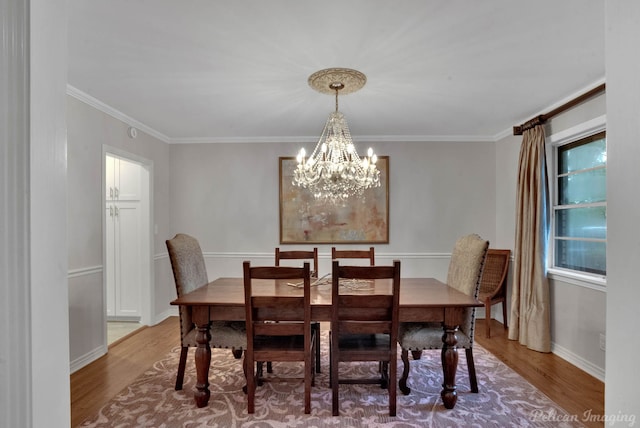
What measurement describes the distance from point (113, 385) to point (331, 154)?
2428mm

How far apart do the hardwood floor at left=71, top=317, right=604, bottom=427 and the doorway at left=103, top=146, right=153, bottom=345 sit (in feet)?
1.68

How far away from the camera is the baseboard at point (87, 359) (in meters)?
2.86

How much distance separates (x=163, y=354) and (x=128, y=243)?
160 centimetres

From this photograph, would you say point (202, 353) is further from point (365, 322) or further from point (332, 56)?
point (332, 56)

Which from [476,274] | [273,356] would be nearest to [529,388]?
[476,274]

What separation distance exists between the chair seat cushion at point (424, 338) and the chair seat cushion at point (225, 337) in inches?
42.9

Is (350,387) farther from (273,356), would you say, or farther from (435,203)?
(435,203)

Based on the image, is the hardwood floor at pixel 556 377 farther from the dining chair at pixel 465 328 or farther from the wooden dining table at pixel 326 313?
the wooden dining table at pixel 326 313

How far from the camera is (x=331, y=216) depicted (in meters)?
4.42

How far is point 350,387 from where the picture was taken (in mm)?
2570

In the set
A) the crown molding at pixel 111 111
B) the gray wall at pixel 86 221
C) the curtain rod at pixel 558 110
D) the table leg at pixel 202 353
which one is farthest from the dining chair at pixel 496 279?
the crown molding at pixel 111 111

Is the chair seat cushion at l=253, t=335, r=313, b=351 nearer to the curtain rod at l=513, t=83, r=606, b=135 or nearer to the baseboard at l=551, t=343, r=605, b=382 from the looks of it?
the baseboard at l=551, t=343, r=605, b=382

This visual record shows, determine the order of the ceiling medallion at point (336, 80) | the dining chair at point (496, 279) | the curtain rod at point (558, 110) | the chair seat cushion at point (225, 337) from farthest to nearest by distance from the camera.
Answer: the dining chair at point (496, 279) < the curtain rod at point (558, 110) < the ceiling medallion at point (336, 80) < the chair seat cushion at point (225, 337)

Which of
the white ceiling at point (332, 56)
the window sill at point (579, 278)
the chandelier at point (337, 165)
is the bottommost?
the window sill at point (579, 278)
